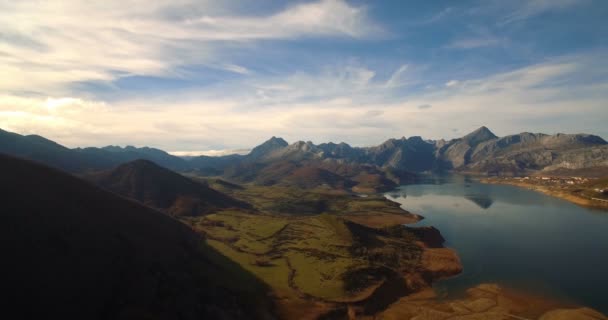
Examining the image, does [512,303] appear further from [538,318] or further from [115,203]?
[115,203]

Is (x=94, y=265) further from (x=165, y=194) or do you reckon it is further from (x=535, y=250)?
(x=165, y=194)

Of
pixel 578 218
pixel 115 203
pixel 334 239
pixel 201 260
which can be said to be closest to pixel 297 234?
pixel 334 239

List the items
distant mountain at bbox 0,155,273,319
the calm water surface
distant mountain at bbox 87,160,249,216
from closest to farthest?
distant mountain at bbox 0,155,273,319 → the calm water surface → distant mountain at bbox 87,160,249,216

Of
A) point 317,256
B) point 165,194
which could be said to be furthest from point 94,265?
point 165,194

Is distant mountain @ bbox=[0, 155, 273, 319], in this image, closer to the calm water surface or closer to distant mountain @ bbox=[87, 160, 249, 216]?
the calm water surface

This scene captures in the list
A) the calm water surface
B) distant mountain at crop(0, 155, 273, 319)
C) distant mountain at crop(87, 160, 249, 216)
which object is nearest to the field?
distant mountain at crop(0, 155, 273, 319)

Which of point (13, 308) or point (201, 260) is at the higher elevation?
point (13, 308)

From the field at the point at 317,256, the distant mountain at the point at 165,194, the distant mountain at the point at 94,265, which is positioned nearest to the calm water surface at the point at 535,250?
the field at the point at 317,256
